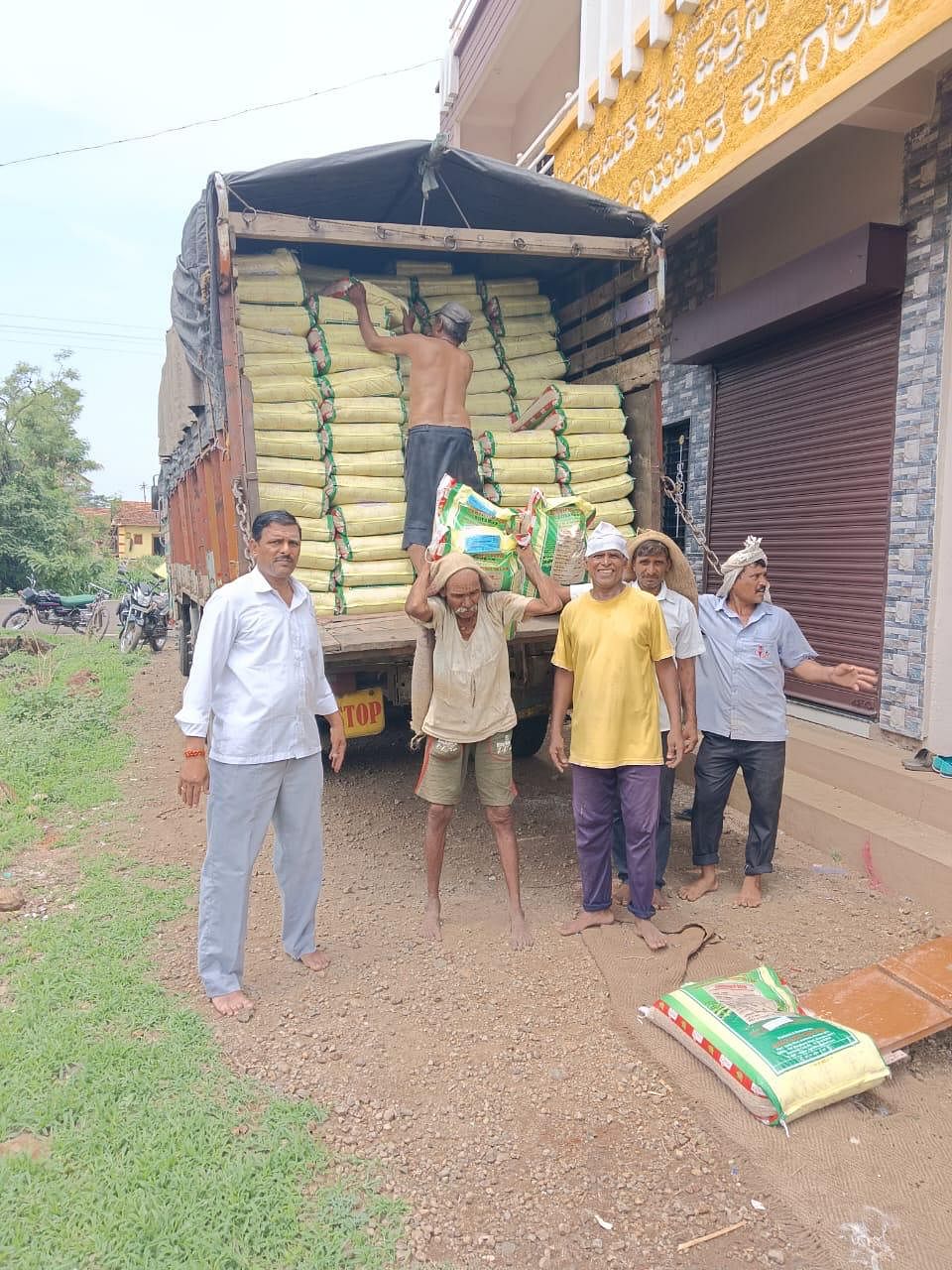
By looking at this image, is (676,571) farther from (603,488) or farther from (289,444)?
(289,444)

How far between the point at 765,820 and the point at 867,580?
7.16 ft

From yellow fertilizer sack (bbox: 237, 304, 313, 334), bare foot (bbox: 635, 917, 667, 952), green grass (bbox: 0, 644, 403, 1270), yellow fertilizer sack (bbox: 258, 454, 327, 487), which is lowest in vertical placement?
bare foot (bbox: 635, 917, 667, 952)

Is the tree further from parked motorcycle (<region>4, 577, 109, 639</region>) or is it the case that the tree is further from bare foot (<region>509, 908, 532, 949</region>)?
bare foot (<region>509, 908, 532, 949</region>)

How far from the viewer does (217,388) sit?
4.29 metres

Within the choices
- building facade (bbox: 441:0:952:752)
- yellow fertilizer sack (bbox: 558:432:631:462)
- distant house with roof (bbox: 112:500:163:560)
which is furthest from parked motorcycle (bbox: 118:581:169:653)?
distant house with roof (bbox: 112:500:163:560)

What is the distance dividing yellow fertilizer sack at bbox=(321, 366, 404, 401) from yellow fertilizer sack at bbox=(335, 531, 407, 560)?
715 millimetres

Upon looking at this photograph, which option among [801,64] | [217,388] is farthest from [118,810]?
[801,64]

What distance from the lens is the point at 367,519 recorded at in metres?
4.20

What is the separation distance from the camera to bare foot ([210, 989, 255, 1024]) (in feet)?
9.00

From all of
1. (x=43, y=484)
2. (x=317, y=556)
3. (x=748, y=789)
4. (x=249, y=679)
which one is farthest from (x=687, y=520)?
(x=43, y=484)

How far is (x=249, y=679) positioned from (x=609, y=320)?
3.05 meters

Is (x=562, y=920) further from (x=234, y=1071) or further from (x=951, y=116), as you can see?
(x=951, y=116)

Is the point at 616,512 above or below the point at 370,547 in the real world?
above

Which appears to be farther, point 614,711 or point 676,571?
point 676,571
